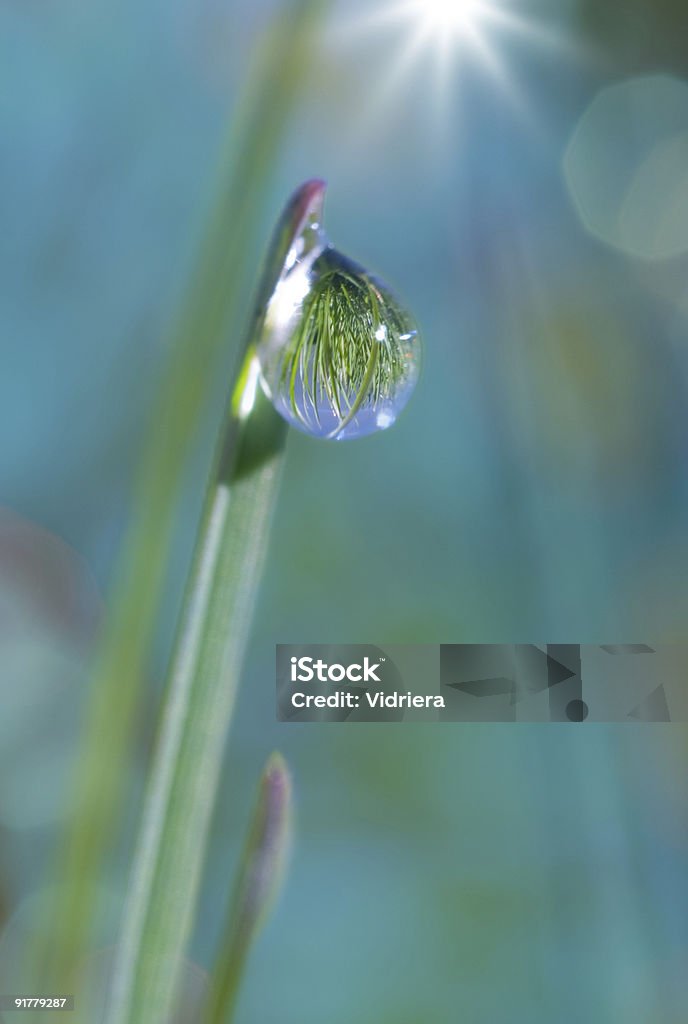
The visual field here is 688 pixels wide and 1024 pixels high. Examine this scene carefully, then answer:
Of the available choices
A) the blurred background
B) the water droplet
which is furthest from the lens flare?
the water droplet

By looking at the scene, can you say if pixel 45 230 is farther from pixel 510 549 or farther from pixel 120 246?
pixel 510 549

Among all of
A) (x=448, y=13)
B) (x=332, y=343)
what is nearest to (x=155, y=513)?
(x=332, y=343)

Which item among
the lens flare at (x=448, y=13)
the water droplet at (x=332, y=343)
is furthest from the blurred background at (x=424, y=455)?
the water droplet at (x=332, y=343)

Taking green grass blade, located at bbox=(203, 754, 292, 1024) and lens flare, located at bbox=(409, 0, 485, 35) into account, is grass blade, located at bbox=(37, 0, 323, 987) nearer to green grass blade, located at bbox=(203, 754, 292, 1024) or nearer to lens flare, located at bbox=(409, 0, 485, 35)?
green grass blade, located at bbox=(203, 754, 292, 1024)

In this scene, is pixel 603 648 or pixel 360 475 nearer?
pixel 603 648

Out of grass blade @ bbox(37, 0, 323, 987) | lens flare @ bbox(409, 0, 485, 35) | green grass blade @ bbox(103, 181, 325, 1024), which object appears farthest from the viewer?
lens flare @ bbox(409, 0, 485, 35)

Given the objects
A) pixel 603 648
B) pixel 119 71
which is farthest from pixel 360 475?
pixel 119 71

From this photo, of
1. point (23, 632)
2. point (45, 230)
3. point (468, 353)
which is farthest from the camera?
point (468, 353)
